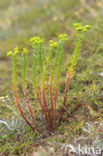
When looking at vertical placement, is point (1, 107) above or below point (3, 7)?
below

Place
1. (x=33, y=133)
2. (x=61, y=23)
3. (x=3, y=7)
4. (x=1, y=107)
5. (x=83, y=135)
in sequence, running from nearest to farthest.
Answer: (x=83, y=135), (x=33, y=133), (x=1, y=107), (x=61, y=23), (x=3, y=7)

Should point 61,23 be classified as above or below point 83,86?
above

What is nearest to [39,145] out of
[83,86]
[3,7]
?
[83,86]

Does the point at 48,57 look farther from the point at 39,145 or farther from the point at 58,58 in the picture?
the point at 39,145

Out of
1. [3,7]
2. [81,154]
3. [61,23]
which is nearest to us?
[81,154]

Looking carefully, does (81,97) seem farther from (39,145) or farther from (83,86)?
(39,145)

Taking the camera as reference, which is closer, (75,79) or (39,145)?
(39,145)

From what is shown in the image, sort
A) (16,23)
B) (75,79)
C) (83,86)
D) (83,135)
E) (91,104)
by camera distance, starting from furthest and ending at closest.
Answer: (16,23) → (75,79) → (83,86) → (91,104) → (83,135)

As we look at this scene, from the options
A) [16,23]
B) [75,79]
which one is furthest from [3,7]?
[75,79]

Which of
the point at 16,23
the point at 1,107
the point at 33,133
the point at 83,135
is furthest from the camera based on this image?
the point at 16,23
